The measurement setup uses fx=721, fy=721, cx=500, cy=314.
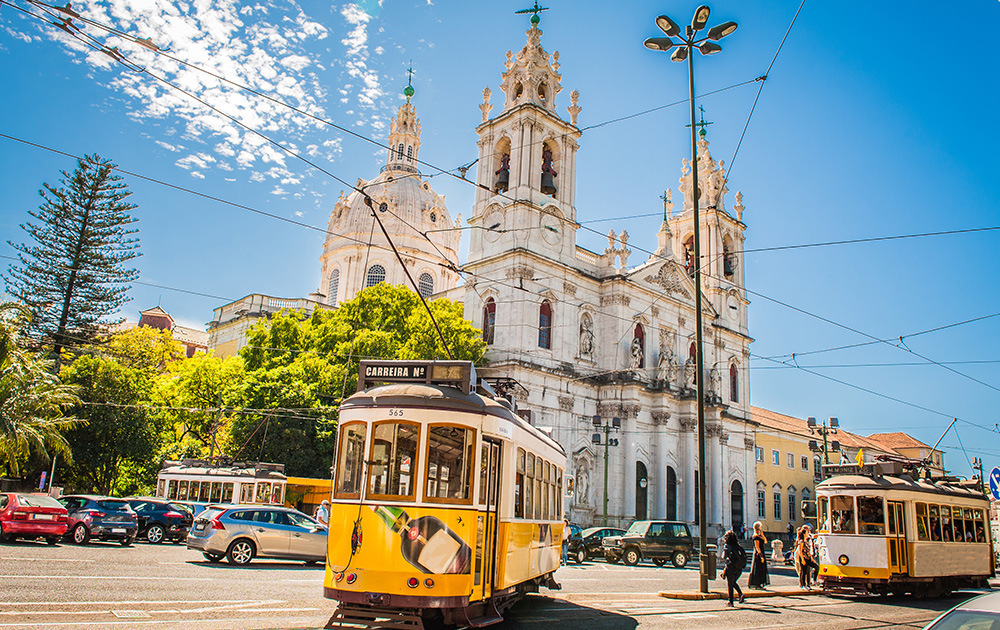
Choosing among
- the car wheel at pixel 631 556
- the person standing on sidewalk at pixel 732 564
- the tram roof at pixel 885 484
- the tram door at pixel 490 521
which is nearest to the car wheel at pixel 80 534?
the tram door at pixel 490 521

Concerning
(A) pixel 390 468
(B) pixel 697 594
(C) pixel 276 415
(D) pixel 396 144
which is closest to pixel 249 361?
(C) pixel 276 415

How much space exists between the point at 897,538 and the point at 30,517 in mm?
18952

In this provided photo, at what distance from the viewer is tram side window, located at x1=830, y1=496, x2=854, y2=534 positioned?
15289 millimetres

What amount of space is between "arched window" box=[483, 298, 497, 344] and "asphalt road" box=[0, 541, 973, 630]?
20.5 m

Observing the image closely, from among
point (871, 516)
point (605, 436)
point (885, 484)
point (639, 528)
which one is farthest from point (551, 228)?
point (871, 516)

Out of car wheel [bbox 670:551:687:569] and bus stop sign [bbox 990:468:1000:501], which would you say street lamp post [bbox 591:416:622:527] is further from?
bus stop sign [bbox 990:468:1000:501]

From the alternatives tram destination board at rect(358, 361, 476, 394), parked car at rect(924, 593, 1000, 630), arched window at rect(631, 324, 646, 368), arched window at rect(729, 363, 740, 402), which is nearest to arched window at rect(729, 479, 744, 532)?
arched window at rect(729, 363, 740, 402)

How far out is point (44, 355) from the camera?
33156 mm

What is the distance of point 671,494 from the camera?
40.2 metres

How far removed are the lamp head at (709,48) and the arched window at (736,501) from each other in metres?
35.6

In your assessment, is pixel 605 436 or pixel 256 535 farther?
pixel 605 436

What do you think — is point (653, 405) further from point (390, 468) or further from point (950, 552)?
point (390, 468)

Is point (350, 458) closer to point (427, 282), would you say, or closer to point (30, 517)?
point (30, 517)

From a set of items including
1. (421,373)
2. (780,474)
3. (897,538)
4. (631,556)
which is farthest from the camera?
(780,474)
